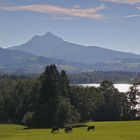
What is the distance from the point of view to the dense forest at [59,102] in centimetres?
10181

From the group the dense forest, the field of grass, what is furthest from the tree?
the field of grass

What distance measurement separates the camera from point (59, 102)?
10219cm

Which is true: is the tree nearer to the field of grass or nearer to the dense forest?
the dense forest

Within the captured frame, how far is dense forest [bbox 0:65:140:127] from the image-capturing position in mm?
101812

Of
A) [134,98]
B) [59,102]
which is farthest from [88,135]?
[134,98]

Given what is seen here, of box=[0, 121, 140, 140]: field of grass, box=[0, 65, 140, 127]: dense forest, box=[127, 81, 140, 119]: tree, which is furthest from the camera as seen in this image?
box=[127, 81, 140, 119]: tree

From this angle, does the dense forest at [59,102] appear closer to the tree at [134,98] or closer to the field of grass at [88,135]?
the tree at [134,98]

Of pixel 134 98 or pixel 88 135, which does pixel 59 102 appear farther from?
pixel 88 135

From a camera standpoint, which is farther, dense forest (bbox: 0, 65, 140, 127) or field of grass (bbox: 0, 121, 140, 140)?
dense forest (bbox: 0, 65, 140, 127)

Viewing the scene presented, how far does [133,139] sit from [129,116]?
79357mm

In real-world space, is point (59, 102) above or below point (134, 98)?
below

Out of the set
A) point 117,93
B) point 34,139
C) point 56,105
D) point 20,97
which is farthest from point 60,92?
point 34,139

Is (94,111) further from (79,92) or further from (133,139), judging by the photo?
(133,139)

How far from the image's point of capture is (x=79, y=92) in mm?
123500
